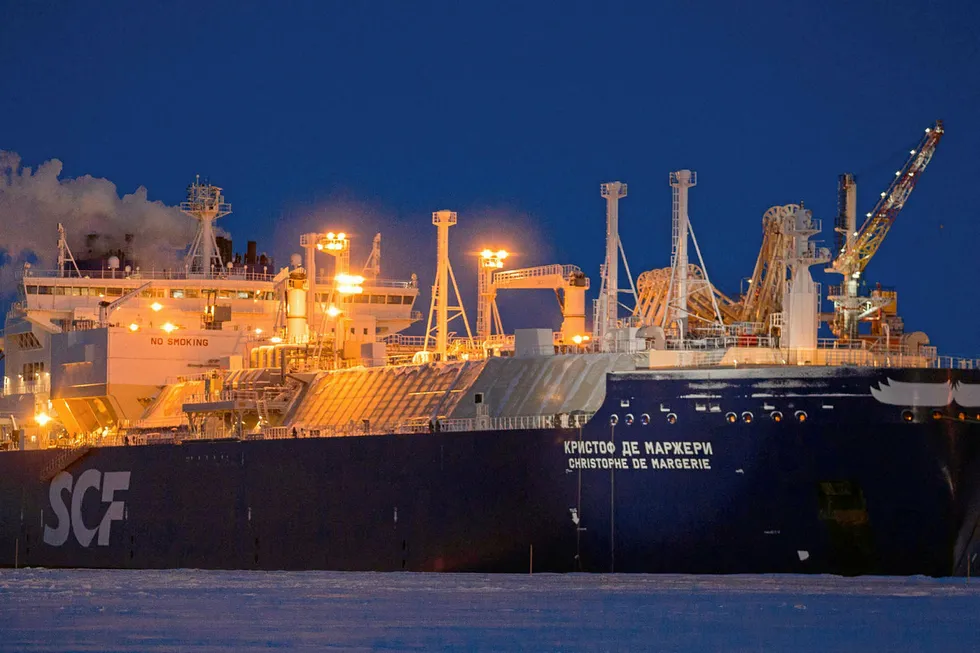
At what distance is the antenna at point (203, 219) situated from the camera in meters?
62.3

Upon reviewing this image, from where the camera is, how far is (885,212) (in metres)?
46.8

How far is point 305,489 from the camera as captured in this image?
46.8m

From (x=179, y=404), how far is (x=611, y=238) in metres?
15.6

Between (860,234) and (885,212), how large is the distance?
1.35 meters


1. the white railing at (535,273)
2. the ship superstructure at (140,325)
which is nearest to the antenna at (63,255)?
the ship superstructure at (140,325)

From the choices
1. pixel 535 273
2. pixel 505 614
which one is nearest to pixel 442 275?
pixel 535 273

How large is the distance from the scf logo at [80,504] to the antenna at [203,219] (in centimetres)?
1023

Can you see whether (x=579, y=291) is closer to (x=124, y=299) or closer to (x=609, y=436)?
(x=609, y=436)

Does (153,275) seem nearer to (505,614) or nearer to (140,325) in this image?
(140,325)

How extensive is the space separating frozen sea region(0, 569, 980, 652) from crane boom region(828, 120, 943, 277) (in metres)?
9.25

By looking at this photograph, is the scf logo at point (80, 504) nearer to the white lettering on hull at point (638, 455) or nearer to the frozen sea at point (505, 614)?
the frozen sea at point (505, 614)

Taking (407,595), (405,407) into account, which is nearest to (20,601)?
(407,595)

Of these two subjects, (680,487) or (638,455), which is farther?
(638,455)

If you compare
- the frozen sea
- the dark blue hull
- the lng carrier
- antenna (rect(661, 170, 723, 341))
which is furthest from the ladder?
antenna (rect(661, 170, 723, 341))
